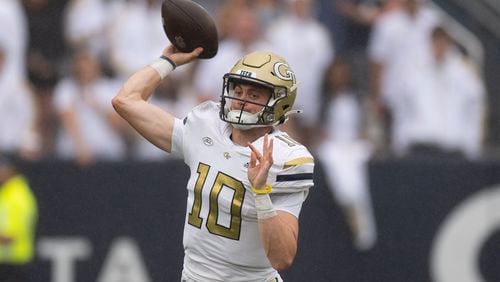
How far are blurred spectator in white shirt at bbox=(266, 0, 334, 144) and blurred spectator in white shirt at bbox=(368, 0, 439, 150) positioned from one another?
43 cm

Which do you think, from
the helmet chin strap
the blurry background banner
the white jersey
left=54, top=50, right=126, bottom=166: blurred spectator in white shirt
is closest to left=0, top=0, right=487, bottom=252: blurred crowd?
left=54, top=50, right=126, bottom=166: blurred spectator in white shirt

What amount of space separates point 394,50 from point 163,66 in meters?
4.35

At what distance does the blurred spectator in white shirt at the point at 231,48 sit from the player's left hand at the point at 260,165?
4393 millimetres

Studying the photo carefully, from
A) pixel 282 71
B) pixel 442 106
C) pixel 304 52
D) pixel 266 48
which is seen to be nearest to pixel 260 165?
pixel 282 71

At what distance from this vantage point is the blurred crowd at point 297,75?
9102 mm

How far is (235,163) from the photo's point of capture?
16.6ft

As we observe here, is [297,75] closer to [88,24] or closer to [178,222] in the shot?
[178,222]

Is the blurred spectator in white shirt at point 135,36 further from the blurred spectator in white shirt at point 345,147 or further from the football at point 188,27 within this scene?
the football at point 188,27

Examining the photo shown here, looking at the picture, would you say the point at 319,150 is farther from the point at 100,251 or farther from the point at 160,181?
the point at 100,251

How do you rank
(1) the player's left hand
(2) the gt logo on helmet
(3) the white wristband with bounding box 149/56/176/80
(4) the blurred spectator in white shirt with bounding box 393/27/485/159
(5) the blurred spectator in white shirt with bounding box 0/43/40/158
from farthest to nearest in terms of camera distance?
(4) the blurred spectator in white shirt with bounding box 393/27/485/159, (5) the blurred spectator in white shirt with bounding box 0/43/40/158, (3) the white wristband with bounding box 149/56/176/80, (2) the gt logo on helmet, (1) the player's left hand

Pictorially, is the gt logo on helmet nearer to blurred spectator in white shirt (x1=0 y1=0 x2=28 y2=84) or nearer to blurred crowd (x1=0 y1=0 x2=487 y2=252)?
blurred crowd (x1=0 y1=0 x2=487 y2=252)

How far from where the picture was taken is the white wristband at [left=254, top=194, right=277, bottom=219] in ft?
15.6

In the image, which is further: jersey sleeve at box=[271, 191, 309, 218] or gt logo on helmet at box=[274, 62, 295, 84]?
gt logo on helmet at box=[274, 62, 295, 84]

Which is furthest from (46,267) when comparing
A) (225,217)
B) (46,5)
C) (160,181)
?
(225,217)
